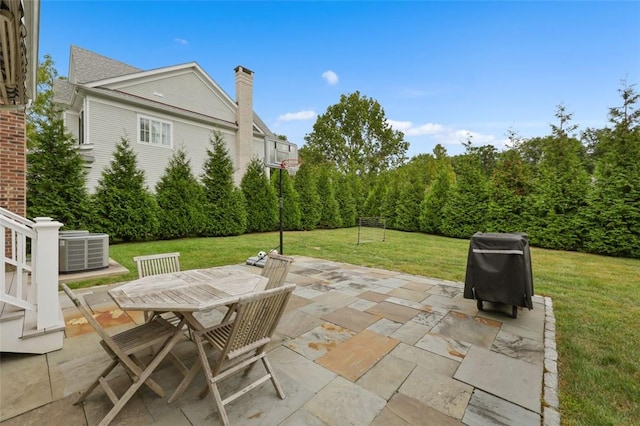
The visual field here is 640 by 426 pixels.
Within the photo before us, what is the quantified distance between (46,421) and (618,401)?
3832mm

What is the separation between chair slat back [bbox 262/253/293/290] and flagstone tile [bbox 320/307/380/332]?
35.9 inches

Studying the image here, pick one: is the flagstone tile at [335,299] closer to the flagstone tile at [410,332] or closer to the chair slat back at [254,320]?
the flagstone tile at [410,332]

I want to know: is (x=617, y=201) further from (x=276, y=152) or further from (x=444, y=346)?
(x=276, y=152)

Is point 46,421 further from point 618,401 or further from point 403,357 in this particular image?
point 618,401

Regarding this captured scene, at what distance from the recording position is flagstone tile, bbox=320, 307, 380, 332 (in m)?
3.12

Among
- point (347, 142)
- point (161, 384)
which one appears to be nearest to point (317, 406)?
point (161, 384)

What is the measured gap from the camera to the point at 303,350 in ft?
8.40

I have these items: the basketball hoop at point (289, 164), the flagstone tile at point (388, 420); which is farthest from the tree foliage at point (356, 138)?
the flagstone tile at point (388, 420)

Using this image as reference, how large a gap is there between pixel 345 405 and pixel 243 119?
14955 millimetres

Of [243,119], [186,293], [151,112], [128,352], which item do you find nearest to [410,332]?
[186,293]

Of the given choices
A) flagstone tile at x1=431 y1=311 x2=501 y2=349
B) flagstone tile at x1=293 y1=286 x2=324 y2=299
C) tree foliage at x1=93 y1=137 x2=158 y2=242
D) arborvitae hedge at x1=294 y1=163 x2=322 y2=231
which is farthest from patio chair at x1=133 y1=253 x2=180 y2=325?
arborvitae hedge at x1=294 y1=163 x2=322 y2=231

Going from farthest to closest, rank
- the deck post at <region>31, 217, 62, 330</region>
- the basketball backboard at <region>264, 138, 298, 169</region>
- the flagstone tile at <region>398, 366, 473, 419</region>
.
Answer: the basketball backboard at <region>264, 138, 298, 169</region>, the deck post at <region>31, 217, 62, 330</region>, the flagstone tile at <region>398, 366, 473, 419</region>

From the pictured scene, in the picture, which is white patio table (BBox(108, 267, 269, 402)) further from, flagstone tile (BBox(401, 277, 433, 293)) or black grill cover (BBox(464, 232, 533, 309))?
flagstone tile (BBox(401, 277, 433, 293))

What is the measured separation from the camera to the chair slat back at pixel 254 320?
1641 millimetres
